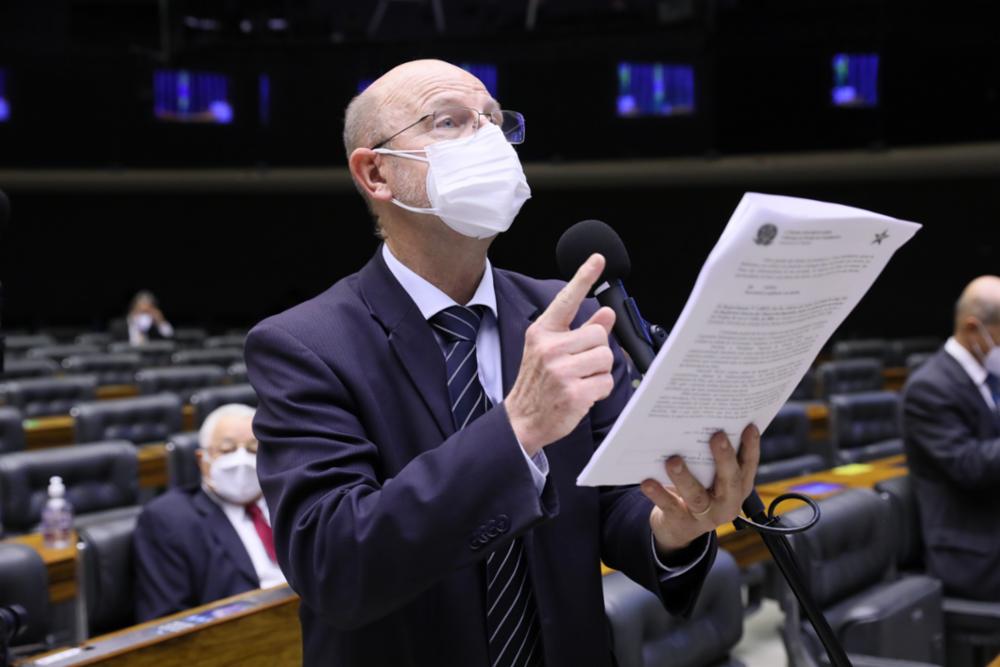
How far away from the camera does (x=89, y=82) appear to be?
16734mm

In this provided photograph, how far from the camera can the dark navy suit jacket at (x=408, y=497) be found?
119 cm

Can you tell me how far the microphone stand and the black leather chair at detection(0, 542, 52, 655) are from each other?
2224 mm

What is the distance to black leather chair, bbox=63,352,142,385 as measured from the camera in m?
9.39

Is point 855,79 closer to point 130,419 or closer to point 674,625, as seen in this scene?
point 130,419

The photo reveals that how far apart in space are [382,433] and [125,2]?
60.6 ft

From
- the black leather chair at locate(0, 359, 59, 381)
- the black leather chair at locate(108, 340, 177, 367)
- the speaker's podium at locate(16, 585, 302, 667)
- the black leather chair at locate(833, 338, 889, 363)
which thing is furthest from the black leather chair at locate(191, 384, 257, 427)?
the black leather chair at locate(833, 338, 889, 363)

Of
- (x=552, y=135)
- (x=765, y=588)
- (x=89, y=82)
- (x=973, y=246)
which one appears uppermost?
(x=89, y=82)

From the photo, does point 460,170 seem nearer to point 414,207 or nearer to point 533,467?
point 414,207

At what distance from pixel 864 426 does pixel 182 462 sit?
3.75 meters

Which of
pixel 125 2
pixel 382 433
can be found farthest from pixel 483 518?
pixel 125 2

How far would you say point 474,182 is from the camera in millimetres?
1471

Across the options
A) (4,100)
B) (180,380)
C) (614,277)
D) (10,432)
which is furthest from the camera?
(4,100)

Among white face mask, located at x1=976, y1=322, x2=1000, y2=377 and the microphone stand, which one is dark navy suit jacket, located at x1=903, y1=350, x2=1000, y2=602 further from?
the microphone stand

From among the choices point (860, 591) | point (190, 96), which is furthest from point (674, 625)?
point (190, 96)
